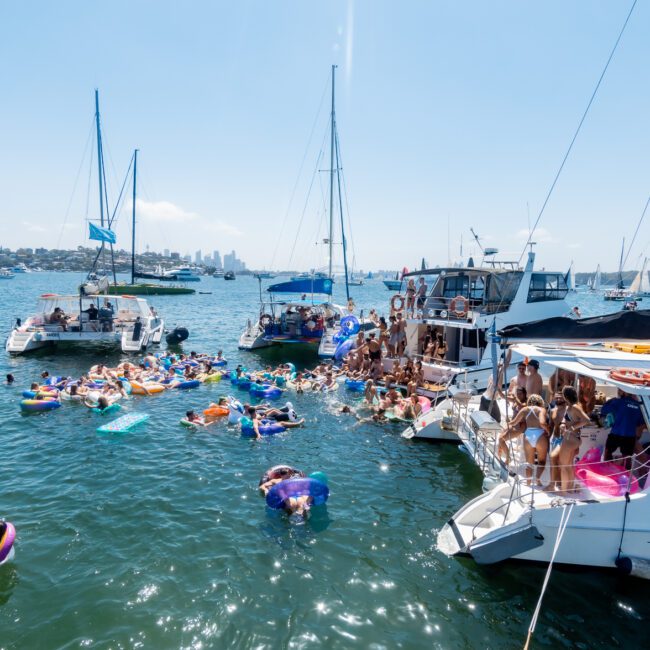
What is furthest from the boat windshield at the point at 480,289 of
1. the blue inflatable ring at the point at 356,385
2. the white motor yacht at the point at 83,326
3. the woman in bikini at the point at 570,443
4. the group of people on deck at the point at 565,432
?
the white motor yacht at the point at 83,326

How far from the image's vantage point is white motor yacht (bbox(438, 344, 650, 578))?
741 centimetres

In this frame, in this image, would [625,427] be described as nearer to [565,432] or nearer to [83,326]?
[565,432]

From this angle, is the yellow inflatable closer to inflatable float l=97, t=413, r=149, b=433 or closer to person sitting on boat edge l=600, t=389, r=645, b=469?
inflatable float l=97, t=413, r=149, b=433


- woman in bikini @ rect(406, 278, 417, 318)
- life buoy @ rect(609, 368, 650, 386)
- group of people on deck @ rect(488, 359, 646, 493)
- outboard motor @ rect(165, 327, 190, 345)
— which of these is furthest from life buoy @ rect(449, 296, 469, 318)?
outboard motor @ rect(165, 327, 190, 345)

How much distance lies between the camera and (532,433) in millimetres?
8922

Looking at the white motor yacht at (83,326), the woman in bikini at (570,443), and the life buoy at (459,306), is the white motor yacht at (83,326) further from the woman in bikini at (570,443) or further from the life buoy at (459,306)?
the woman in bikini at (570,443)

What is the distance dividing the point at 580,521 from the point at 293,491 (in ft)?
17.9

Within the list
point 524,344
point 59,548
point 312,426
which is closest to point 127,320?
point 312,426

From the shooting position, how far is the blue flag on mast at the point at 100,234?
33688 millimetres

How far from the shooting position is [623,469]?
8.30 metres

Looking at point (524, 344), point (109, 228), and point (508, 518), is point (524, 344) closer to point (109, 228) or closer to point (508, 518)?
point (508, 518)

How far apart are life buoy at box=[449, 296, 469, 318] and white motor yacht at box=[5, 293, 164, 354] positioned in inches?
715

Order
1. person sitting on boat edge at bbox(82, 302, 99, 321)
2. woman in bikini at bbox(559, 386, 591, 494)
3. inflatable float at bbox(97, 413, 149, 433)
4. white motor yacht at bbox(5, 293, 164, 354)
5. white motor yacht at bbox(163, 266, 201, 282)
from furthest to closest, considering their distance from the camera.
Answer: white motor yacht at bbox(163, 266, 201, 282), person sitting on boat edge at bbox(82, 302, 99, 321), white motor yacht at bbox(5, 293, 164, 354), inflatable float at bbox(97, 413, 149, 433), woman in bikini at bbox(559, 386, 591, 494)

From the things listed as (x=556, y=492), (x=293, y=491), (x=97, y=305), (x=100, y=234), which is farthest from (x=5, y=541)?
(x=100, y=234)
